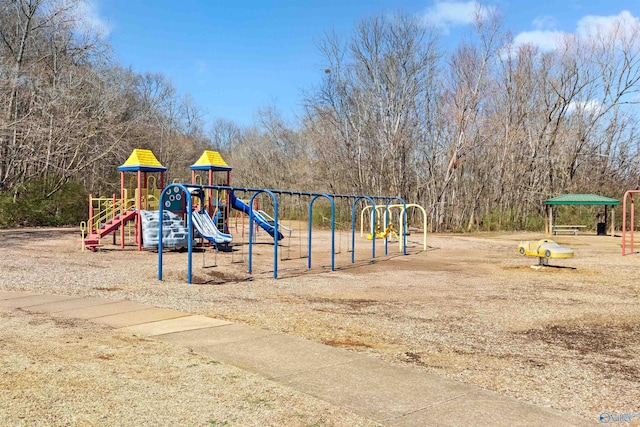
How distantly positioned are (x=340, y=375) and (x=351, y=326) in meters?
2.08

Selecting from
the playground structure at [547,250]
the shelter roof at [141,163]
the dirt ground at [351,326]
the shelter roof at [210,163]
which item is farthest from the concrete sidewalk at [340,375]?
the shelter roof at [210,163]

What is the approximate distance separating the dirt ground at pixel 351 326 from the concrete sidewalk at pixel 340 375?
22 cm

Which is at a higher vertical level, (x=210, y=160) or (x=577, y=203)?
(x=210, y=160)

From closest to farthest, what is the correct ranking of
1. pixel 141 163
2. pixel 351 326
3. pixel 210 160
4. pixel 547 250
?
pixel 351 326 < pixel 547 250 < pixel 141 163 < pixel 210 160

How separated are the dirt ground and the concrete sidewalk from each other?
22 cm

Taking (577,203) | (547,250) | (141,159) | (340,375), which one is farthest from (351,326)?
(577,203)

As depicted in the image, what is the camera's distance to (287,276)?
1141 centimetres

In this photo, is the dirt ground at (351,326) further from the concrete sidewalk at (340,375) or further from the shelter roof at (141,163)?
the shelter roof at (141,163)

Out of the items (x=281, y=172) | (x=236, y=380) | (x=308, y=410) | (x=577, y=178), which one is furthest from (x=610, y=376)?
A: (x=281, y=172)

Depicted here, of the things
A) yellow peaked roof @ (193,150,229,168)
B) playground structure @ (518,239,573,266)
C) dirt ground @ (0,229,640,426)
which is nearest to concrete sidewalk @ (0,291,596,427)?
dirt ground @ (0,229,640,426)

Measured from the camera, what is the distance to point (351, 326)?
6.65 metres

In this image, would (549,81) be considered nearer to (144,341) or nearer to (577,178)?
(577,178)

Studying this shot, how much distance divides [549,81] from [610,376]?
28.2 metres

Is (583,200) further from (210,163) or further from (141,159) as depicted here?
(141,159)
